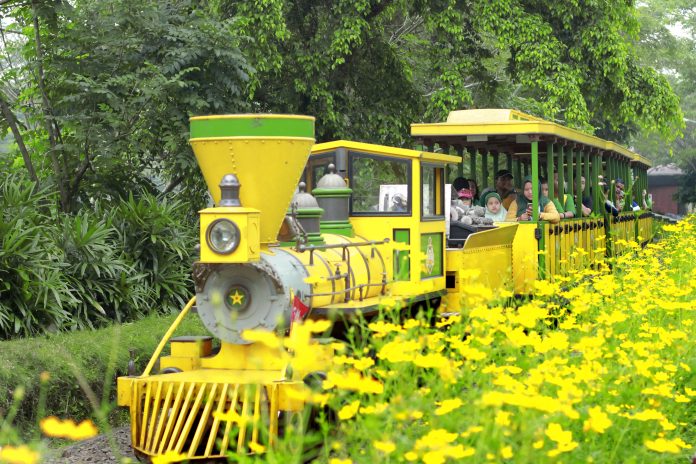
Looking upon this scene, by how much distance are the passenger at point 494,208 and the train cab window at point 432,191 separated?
9.48 ft

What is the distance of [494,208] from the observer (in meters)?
12.2

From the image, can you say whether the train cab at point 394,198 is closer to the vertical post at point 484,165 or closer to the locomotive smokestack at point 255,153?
the locomotive smokestack at point 255,153

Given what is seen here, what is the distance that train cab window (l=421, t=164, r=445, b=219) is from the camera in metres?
8.88

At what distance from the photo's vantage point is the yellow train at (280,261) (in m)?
6.50

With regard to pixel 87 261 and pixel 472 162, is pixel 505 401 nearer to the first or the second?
pixel 87 261

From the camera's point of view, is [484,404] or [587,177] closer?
[484,404]

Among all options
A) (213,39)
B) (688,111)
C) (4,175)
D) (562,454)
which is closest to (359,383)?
(562,454)

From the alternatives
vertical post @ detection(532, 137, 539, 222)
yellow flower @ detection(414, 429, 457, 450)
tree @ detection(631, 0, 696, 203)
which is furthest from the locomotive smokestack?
tree @ detection(631, 0, 696, 203)

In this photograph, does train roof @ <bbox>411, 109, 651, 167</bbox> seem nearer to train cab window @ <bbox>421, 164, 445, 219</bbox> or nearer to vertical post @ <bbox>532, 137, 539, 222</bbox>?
vertical post @ <bbox>532, 137, 539, 222</bbox>

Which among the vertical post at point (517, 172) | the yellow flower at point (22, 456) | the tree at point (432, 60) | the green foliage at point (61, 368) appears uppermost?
the tree at point (432, 60)

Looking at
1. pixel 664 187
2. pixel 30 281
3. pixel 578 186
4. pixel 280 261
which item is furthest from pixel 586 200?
pixel 664 187

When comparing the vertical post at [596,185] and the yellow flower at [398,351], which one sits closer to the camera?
the yellow flower at [398,351]

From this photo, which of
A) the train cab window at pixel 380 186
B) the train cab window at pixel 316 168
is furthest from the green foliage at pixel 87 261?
the train cab window at pixel 380 186

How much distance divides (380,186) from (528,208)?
3.48 m
